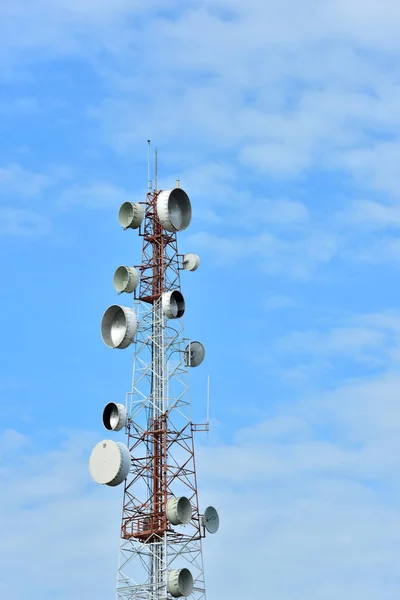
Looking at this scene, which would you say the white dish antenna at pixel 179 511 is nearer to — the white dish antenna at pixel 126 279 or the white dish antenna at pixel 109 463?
the white dish antenna at pixel 109 463

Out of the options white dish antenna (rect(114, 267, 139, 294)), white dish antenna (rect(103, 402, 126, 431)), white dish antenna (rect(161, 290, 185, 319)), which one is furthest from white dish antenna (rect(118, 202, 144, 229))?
white dish antenna (rect(103, 402, 126, 431))

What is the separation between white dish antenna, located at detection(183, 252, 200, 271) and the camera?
77688 millimetres

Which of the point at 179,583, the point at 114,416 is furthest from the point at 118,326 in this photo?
the point at 179,583

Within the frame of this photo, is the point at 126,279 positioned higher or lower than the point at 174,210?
lower

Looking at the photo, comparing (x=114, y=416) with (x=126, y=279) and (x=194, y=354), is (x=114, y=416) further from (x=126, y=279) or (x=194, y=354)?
(x=126, y=279)

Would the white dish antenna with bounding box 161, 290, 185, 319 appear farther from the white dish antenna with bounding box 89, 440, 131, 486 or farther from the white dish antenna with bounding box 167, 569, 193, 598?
the white dish antenna with bounding box 167, 569, 193, 598

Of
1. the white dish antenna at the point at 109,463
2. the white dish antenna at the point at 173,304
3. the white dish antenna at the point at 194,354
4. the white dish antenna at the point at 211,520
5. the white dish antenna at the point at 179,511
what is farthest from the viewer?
the white dish antenna at the point at 194,354

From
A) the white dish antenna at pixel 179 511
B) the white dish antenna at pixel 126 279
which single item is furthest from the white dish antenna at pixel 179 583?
the white dish antenna at pixel 126 279

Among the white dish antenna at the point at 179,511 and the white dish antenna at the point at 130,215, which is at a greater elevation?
the white dish antenna at the point at 130,215

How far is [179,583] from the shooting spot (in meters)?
69.8

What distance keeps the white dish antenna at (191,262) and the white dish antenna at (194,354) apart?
4270mm

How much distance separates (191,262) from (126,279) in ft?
12.8

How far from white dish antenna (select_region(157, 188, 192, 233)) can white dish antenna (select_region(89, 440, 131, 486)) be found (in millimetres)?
12581

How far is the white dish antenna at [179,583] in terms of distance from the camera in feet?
229
